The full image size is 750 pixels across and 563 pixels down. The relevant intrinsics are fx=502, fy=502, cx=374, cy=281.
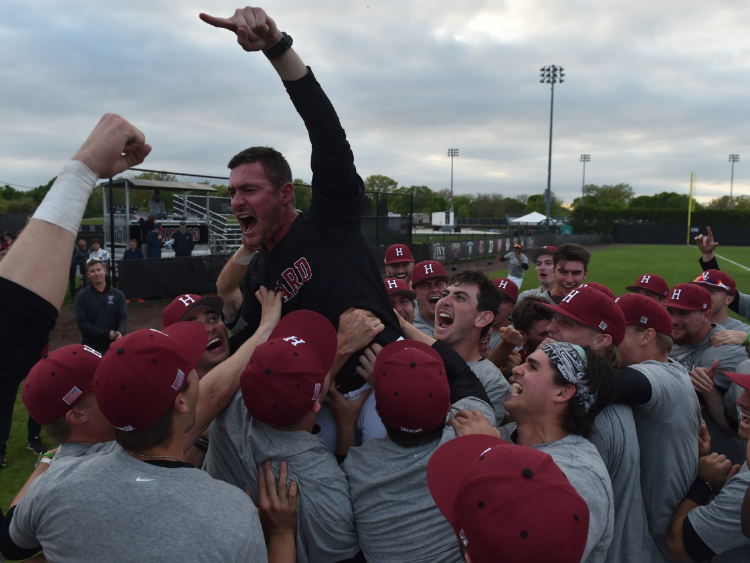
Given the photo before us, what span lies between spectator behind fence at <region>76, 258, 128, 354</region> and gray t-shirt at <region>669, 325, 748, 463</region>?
677 centimetres

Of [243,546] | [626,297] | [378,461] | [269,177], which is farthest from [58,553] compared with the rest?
[626,297]

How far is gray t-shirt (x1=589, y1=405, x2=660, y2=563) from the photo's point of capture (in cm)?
229

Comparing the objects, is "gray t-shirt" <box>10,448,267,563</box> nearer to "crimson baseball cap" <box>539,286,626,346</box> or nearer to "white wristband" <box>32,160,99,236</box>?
"white wristband" <box>32,160,99,236</box>

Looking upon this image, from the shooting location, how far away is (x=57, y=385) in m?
2.18

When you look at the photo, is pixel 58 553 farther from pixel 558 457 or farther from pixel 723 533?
pixel 723 533

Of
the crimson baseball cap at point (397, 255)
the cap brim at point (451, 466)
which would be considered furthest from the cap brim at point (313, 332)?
the crimson baseball cap at point (397, 255)

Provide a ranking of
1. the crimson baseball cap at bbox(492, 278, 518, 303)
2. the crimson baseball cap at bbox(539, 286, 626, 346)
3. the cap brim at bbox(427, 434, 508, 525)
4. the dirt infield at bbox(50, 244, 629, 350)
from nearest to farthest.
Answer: the cap brim at bbox(427, 434, 508, 525)
the crimson baseball cap at bbox(539, 286, 626, 346)
the crimson baseball cap at bbox(492, 278, 518, 303)
the dirt infield at bbox(50, 244, 629, 350)

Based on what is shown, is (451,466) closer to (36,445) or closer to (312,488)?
(312,488)

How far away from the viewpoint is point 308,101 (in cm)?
195

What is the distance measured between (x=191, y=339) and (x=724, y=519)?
234 centimetres

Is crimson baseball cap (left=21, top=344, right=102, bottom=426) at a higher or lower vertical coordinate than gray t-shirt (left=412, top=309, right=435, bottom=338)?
higher

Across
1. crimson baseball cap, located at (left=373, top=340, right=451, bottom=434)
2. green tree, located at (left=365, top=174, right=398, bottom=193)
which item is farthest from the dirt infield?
green tree, located at (left=365, top=174, right=398, bottom=193)

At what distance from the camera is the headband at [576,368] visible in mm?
2188

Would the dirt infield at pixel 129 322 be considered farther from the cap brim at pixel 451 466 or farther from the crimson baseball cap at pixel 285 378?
the cap brim at pixel 451 466
